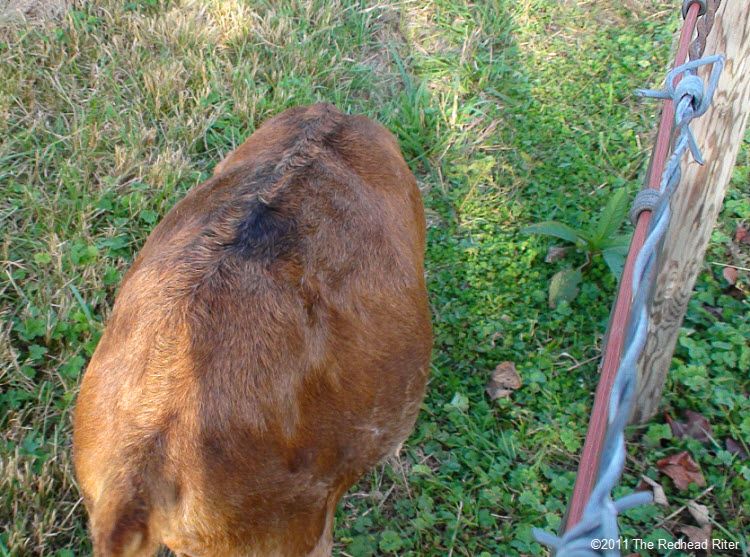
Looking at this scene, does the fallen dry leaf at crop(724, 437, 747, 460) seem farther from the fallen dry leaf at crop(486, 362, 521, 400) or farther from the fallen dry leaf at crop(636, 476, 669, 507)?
the fallen dry leaf at crop(486, 362, 521, 400)

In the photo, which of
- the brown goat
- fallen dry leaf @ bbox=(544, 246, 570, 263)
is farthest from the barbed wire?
fallen dry leaf @ bbox=(544, 246, 570, 263)

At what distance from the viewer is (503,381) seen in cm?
361

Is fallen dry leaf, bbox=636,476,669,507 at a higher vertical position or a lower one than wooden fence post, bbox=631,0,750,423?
lower

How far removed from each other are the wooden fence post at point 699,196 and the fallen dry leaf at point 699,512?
45 centimetres

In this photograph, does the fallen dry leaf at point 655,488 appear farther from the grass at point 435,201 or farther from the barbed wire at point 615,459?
the barbed wire at point 615,459

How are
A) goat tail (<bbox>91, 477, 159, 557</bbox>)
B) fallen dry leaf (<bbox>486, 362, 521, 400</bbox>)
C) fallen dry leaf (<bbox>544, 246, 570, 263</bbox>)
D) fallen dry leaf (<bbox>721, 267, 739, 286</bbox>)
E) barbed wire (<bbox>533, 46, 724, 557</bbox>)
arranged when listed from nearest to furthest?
1. barbed wire (<bbox>533, 46, 724, 557</bbox>)
2. goat tail (<bbox>91, 477, 159, 557</bbox>)
3. fallen dry leaf (<bbox>486, 362, 521, 400</bbox>)
4. fallen dry leaf (<bbox>721, 267, 739, 286</bbox>)
5. fallen dry leaf (<bbox>544, 246, 570, 263</bbox>)

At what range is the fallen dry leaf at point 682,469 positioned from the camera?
308 centimetres

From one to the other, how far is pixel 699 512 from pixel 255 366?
207 centimetres

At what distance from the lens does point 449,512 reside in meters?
3.15

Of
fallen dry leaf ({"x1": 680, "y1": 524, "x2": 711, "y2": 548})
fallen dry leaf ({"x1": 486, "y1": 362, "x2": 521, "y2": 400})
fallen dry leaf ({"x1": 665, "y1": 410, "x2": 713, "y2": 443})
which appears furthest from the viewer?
fallen dry leaf ({"x1": 486, "y1": 362, "x2": 521, "y2": 400})

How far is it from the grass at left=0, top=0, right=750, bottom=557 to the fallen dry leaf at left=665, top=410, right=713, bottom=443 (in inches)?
2.0

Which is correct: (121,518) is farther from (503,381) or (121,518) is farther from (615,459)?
(503,381)

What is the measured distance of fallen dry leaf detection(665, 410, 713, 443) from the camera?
323 centimetres

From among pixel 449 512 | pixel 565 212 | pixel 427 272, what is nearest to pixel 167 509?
pixel 449 512
